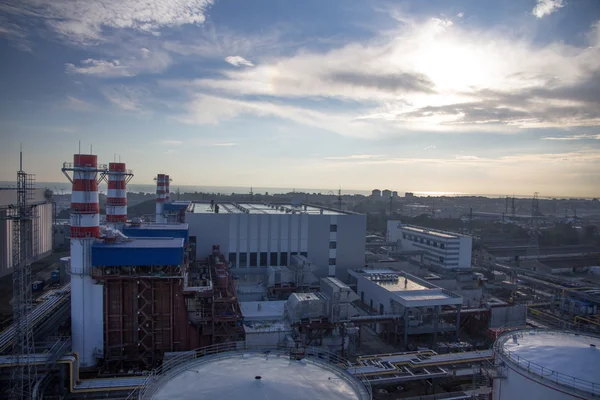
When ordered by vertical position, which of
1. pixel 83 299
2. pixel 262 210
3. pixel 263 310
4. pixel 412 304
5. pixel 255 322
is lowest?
pixel 255 322

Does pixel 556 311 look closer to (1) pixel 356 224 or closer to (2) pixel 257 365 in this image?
(1) pixel 356 224

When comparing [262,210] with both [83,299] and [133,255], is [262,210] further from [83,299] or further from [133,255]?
[83,299]

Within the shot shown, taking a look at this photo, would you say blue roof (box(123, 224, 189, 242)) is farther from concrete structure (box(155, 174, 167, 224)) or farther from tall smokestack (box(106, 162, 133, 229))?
concrete structure (box(155, 174, 167, 224))

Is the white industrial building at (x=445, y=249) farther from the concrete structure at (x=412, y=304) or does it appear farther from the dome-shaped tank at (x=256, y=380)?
the dome-shaped tank at (x=256, y=380)

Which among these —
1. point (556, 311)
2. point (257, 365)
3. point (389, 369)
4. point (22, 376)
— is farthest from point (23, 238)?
point (556, 311)

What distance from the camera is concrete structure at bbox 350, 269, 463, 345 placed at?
70.6 feet

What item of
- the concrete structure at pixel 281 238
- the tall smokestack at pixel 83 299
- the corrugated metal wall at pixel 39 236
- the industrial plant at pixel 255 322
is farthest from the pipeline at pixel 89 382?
the corrugated metal wall at pixel 39 236

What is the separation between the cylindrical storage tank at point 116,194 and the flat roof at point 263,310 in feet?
29.5

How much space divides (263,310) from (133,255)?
25.8 ft

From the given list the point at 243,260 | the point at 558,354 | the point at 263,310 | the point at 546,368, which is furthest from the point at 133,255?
the point at 558,354

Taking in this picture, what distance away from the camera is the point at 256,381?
29.5 ft

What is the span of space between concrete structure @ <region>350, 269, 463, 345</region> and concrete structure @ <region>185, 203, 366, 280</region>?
212 inches

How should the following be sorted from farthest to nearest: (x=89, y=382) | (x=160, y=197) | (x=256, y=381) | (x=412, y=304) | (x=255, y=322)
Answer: (x=160, y=197), (x=412, y=304), (x=255, y=322), (x=89, y=382), (x=256, y=381)

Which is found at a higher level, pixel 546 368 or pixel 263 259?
pixel 546 368
